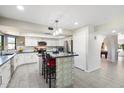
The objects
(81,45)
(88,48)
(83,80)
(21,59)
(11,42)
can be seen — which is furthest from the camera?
(11,42)

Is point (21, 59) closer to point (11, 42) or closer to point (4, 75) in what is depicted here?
point (11, 42)

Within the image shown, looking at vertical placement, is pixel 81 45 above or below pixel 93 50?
above

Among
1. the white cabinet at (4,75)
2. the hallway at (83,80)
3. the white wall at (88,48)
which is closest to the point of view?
the white cabinet at (4,75)

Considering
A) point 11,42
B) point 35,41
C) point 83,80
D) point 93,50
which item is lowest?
point 83,80

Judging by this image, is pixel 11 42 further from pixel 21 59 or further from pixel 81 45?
pixel 81 45

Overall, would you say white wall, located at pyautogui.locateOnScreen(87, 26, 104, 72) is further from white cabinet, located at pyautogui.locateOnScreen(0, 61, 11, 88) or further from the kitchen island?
white cabinet, located at pyautogui.locateOnScreen(0, 61, 11, 88)

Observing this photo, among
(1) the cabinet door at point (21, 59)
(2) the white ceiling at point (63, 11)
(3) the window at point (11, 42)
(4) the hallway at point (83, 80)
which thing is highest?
(2) the white ceiling at point (63, 11)

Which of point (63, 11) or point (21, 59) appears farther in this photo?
point (21, 59)

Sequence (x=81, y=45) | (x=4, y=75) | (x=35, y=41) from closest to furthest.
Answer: (x=4, y=75), (x=81, y=45), (x=35, y=41)

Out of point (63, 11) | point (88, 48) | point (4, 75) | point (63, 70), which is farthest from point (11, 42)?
point (88, 48)

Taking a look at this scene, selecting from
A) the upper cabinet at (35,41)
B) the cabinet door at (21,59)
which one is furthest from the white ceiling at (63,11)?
the upper cabinet at (35,41)

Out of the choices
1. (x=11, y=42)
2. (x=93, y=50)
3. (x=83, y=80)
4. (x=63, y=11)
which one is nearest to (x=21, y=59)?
(x=11, y=42)

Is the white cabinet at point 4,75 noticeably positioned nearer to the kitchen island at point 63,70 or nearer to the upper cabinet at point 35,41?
the kitchen island at point 63,70

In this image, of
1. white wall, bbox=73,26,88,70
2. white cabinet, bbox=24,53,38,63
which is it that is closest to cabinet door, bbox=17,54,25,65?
white cabinet, bbox=24,53,38,63
